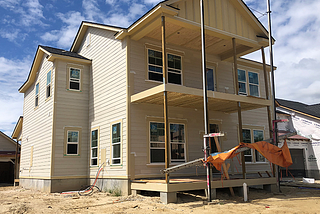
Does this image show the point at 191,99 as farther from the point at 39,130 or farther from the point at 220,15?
the point at 39,130

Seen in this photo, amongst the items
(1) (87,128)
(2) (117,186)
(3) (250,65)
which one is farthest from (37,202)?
(3) (250,65)

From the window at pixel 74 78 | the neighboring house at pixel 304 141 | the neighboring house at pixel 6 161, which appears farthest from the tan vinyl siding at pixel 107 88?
the neighboring house at pixel 6 161

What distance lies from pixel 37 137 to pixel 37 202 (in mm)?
7209

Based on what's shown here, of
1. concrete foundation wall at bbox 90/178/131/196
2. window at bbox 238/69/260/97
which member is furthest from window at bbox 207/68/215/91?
concrete foundation wall at bbox 90/178/131/196

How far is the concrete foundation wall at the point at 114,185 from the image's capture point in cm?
1315

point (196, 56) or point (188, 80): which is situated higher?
point (196, 56)

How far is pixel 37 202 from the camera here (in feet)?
40.7

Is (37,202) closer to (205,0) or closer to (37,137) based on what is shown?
(37,137)

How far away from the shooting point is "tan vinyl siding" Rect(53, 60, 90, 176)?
16.1 metres

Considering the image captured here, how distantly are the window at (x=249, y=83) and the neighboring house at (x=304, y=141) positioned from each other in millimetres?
5266

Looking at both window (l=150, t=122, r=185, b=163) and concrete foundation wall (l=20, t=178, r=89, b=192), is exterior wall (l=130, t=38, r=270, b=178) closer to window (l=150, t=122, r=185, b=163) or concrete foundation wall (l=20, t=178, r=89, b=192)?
window (l=150, t=122, r=185, b=163)

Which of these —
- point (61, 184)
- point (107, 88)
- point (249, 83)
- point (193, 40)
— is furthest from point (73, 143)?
point (249, 83)

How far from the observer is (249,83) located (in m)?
19.6

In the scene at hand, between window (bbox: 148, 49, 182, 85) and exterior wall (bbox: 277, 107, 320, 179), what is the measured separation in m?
12.1
